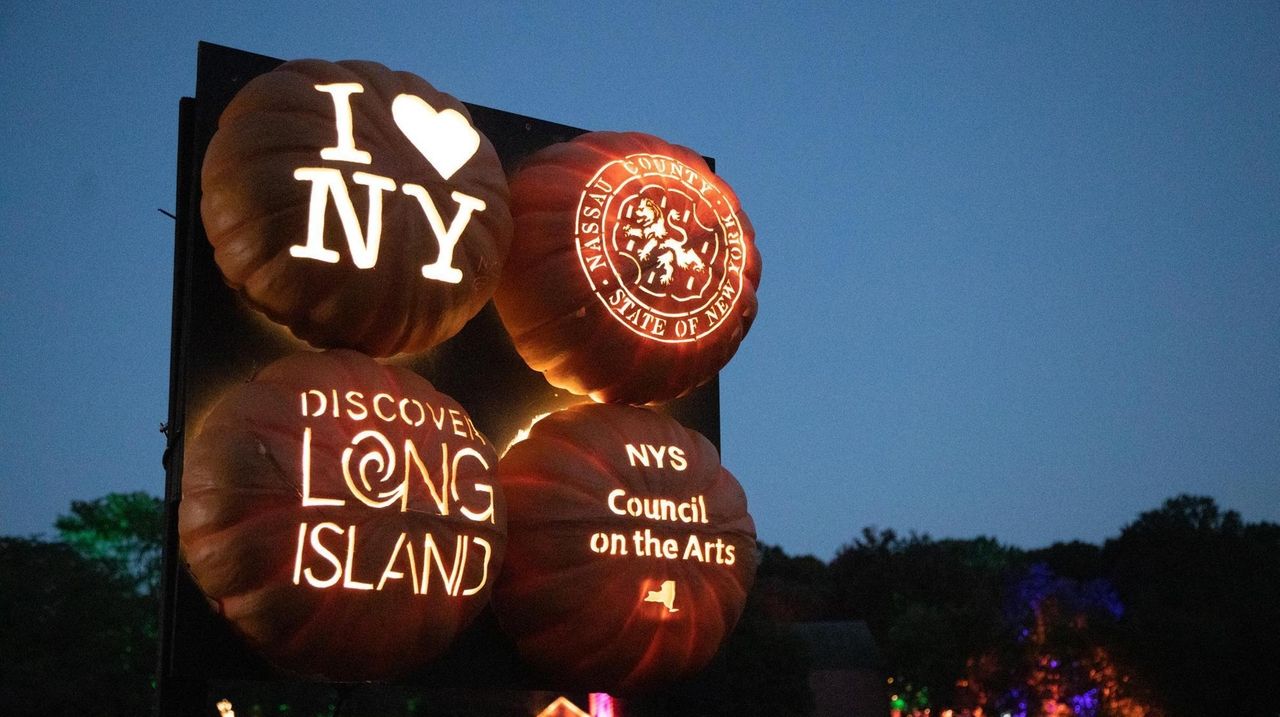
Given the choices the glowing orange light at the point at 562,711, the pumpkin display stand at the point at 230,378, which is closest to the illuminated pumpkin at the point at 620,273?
the pumpkin display stand at the point at 230,378

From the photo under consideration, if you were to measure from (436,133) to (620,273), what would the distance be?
50.4 inches

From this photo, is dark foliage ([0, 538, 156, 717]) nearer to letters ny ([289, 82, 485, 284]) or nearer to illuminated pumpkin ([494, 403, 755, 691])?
illuminated pumpkin ([494, 403, 755, 691])

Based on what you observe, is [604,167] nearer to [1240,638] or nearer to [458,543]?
[458,543]

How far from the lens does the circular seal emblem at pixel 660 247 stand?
7492 millimetres

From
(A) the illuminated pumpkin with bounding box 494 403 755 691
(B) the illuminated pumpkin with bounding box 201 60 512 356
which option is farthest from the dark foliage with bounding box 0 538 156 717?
(B) the illuminated pumpkin with bounding box 201 60 512 356

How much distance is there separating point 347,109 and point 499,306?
150 cm

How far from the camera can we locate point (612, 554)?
7.00 metres

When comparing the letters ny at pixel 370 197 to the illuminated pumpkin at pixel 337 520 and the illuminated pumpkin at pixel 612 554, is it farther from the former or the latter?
the illuminated pumpkin at pixel 612 554

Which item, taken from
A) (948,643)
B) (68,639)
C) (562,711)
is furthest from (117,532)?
(562,711)

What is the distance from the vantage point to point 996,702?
38.4m

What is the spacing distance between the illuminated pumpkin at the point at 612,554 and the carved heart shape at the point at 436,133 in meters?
1.55

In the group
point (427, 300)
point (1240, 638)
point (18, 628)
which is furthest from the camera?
point (1240, 638)

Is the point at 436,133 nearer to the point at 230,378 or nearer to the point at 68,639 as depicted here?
the point at 230,378

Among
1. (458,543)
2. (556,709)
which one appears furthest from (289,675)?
(556,709)
